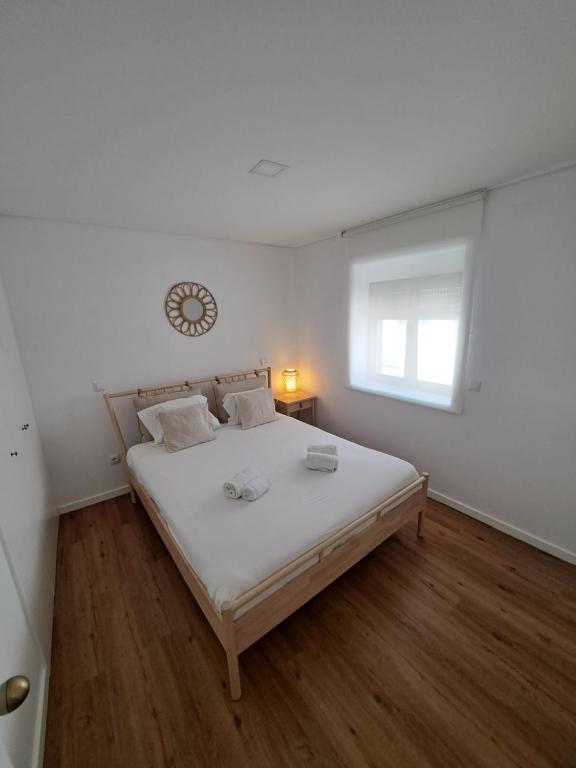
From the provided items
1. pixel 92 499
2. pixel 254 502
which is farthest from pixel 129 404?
pixel 254 502

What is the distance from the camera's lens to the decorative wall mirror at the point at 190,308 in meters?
3.07

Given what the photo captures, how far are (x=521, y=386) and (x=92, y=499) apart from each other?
12.5 feet

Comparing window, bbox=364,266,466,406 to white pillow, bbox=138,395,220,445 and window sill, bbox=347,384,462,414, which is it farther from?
white pillow, bbox=138,395,220,445

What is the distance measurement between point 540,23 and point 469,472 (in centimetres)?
257

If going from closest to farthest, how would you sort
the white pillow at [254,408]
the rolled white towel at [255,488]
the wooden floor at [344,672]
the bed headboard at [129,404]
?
the wooden floor at [344,672] < the rolled white towel at [255,488] < the bed headboard at [129,404] < the white pillow at [254,408]

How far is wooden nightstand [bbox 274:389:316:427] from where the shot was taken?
3.72 meters

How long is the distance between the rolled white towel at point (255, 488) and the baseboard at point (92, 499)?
6.18 feet

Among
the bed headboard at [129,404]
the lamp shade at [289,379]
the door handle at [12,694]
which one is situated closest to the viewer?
the door handle at [12,694]

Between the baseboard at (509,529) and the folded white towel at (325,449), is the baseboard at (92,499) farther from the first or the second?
the baseboard at (509,529)

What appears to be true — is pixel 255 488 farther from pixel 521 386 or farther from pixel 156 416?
pixel 521 386

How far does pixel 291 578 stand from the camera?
1480mm

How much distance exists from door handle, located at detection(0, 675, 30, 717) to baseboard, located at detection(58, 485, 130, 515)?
108 inches

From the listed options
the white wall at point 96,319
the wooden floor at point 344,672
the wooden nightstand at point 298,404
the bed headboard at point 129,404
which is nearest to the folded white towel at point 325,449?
the wooden floor at point 344,672

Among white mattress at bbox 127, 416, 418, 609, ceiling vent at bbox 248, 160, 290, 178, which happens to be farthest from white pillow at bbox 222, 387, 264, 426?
ceiling vent at bbox 248, 160, 290, 178
